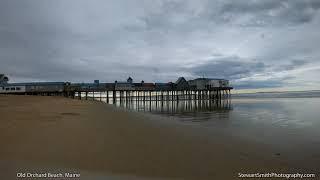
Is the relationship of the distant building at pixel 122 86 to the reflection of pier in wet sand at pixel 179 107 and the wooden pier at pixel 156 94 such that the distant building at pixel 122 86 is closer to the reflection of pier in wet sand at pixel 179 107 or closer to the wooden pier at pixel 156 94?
the wooden pier at pixel 156 94

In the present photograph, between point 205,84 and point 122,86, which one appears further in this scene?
point 205,84

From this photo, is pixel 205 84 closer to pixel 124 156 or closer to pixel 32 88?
pixel 32 88

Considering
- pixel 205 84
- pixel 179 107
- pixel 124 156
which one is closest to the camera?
pixel 124 156

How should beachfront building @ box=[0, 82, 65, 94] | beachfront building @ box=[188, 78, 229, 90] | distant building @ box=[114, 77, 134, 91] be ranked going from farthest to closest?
1. beachfront building @ box=[188, 78, 229, 90]
2. distant building @ box=[114, 77, 134, 91]
3. beachfront building @ box=[0, 82, 65, 94]

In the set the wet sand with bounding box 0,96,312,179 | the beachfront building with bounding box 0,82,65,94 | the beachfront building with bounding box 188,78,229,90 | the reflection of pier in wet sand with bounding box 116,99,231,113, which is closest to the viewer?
the wet sand with bounding box 0,96,312,179

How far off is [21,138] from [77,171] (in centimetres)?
315

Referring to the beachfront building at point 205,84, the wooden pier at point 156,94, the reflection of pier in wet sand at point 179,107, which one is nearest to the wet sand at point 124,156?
the reflection of pier in wet sand at point 179,107

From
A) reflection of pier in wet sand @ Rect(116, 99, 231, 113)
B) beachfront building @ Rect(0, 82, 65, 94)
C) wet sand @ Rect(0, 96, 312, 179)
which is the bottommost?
reflection of pier in wet sand @ Rect(116, 99, 231, 113)

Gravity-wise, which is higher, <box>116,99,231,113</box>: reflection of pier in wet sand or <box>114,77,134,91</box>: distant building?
<box>114,77,134,91</box>: distant building

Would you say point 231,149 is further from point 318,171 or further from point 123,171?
point 123,171

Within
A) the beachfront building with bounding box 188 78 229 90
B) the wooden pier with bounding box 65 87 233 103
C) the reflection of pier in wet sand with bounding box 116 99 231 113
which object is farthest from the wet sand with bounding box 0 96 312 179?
the beachfront building with bounding box 188 78 229 90

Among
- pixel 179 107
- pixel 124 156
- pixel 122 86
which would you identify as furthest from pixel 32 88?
pixel 124 156

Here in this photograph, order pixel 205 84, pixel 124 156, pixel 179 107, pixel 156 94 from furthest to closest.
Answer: pixel 205 84 < pixel 156 94 < pixel 179 107 < pixel 124 156

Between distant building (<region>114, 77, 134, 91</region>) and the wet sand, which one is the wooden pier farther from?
the wet sand
